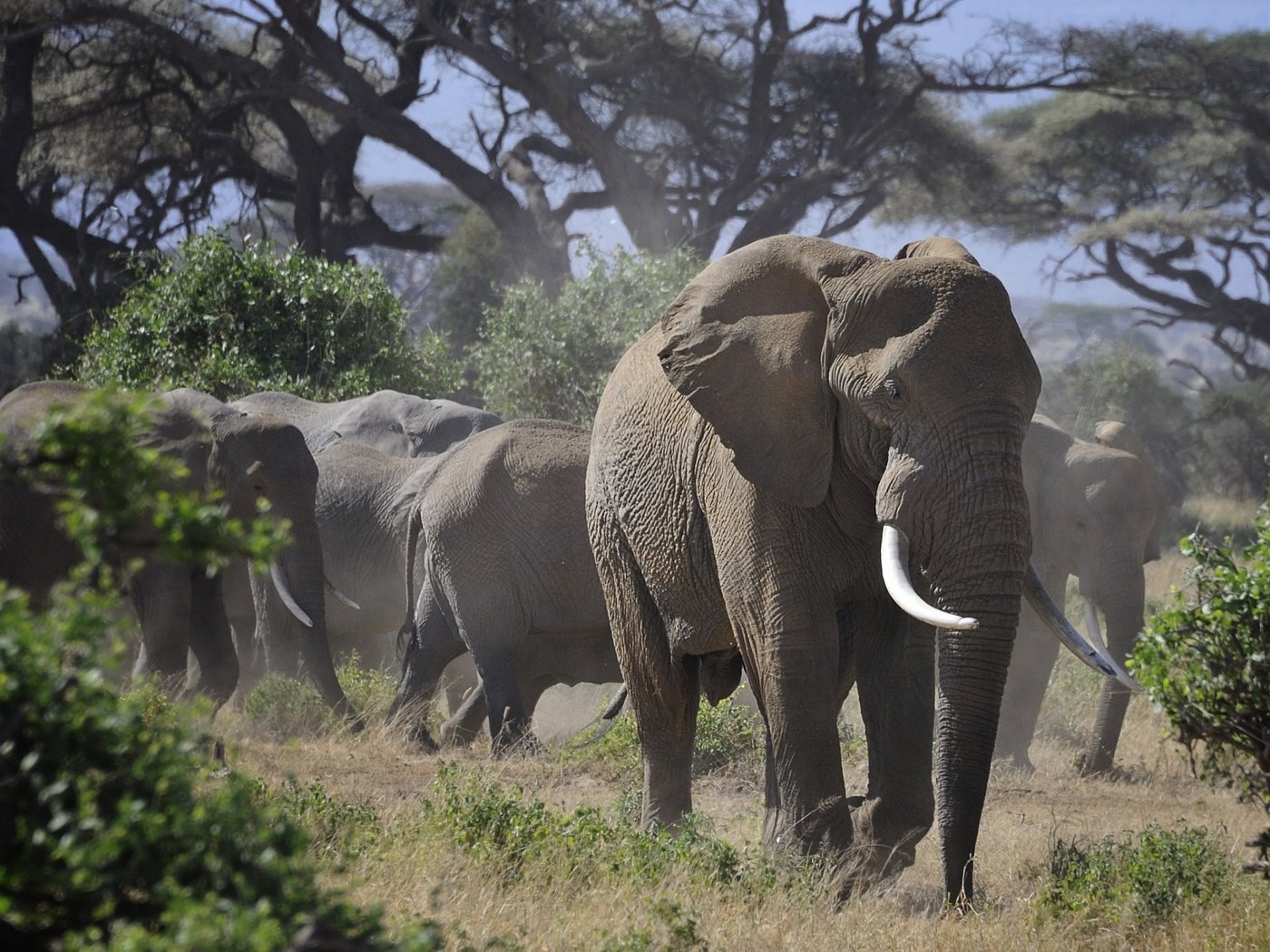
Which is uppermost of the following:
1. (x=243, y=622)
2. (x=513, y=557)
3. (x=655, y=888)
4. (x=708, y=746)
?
(x=513, y=557)

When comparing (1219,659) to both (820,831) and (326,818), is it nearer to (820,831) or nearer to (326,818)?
(820,831)

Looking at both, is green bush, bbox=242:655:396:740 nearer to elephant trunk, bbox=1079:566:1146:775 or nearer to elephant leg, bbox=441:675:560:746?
elephant leg, bbox=441:675:560:746

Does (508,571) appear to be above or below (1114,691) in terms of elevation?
above

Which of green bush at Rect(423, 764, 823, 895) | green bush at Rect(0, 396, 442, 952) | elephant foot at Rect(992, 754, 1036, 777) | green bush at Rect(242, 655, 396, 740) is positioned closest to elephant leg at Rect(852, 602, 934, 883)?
green bush at Rect(423, 764, 823, 895)

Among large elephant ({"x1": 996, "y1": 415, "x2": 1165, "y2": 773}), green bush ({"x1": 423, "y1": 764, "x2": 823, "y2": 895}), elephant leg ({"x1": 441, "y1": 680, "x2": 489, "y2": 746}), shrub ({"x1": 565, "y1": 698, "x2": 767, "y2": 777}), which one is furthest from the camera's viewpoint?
large elephant ({"x1": 996, "y1": 415, "x2": 1165, "y2": 773})

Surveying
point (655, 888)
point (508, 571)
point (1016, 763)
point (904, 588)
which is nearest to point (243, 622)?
point (508, 571)

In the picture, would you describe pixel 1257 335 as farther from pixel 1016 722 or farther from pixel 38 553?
pixel 38 553

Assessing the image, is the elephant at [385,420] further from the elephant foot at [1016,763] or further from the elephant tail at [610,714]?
the elephant foot at [1016,763]

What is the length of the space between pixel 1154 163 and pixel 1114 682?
68.4ft

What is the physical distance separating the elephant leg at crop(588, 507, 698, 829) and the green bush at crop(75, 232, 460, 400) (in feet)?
20.6

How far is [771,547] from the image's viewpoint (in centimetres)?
539

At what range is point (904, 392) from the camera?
16.6 feet

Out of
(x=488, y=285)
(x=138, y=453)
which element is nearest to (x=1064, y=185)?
(x=488, y=285)

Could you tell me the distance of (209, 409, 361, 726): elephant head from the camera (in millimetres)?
8859
